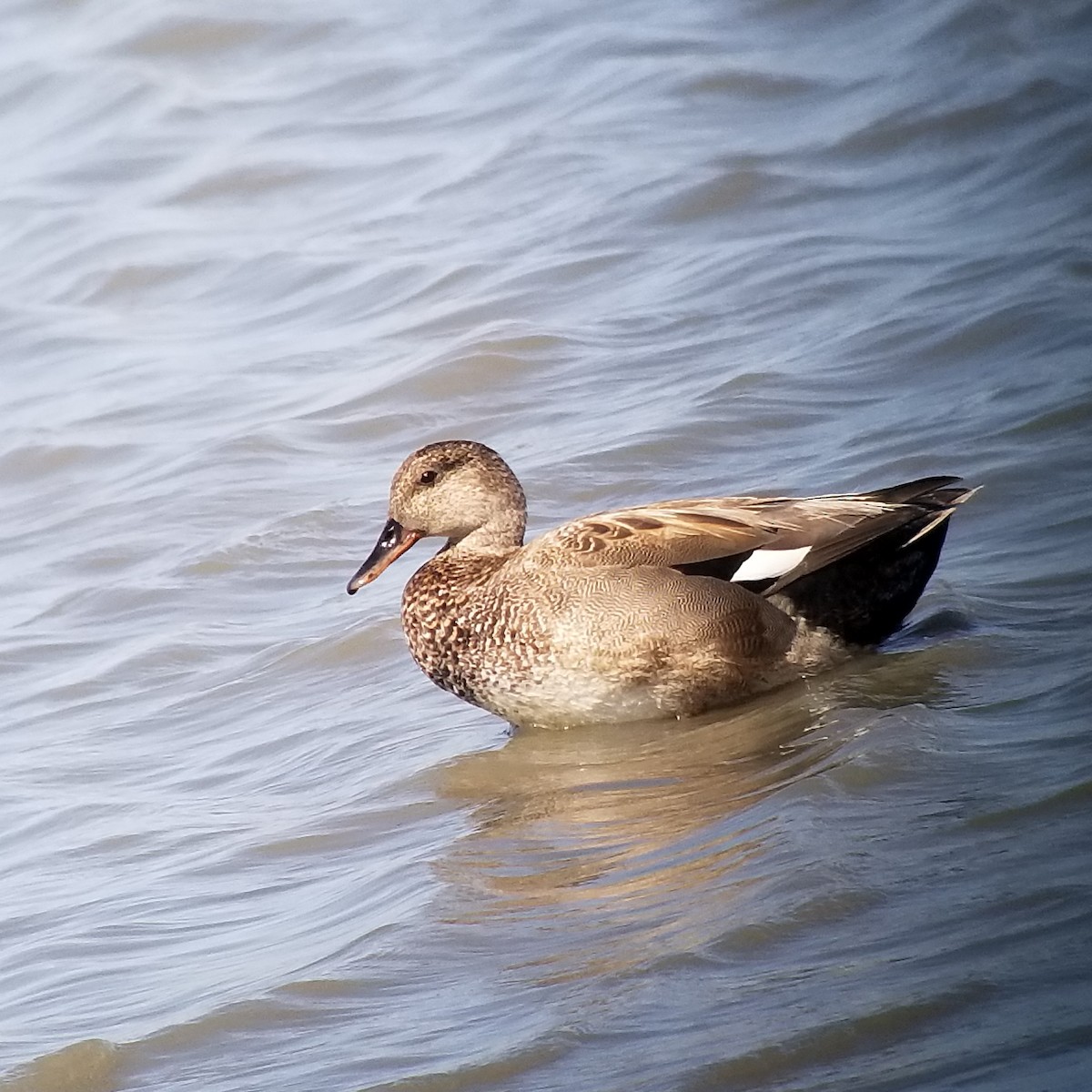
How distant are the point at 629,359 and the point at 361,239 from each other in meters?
2.85

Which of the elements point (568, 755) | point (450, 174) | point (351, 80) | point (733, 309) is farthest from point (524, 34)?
point (568, 755)

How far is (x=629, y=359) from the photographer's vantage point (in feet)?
30.5

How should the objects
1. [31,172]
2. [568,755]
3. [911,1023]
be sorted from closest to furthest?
[911,1023] < [568,755] < [31,172]

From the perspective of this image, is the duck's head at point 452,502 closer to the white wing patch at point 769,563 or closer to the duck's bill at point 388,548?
the duck's bill at point 388,548

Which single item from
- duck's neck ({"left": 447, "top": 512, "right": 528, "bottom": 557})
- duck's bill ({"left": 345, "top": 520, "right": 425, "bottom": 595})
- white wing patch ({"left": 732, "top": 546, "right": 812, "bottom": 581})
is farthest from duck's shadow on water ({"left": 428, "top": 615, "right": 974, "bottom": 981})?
duck's bill ({"left": 345, "top": 520, "right": 425, "bottom": 595})

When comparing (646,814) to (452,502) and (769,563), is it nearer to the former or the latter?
(769,563)

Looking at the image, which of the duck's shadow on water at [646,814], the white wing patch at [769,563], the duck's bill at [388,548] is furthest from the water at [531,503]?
the duck's bill at [388,548]

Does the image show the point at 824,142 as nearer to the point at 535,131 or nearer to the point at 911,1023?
the point at 535,131

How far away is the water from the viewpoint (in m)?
3.95

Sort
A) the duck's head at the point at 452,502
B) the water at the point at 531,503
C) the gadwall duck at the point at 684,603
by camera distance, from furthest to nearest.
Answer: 1. the duck's head at the point at 452,502
2. the gadwall duck at the point at 684,603
3. the water at the point at 531,503

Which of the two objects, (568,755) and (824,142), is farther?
Result: (824,142)

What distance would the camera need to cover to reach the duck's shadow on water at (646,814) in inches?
166

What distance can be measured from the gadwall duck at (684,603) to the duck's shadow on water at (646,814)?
106mm

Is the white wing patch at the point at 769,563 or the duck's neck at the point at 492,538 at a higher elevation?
the duck's neck at the point at 492,538
